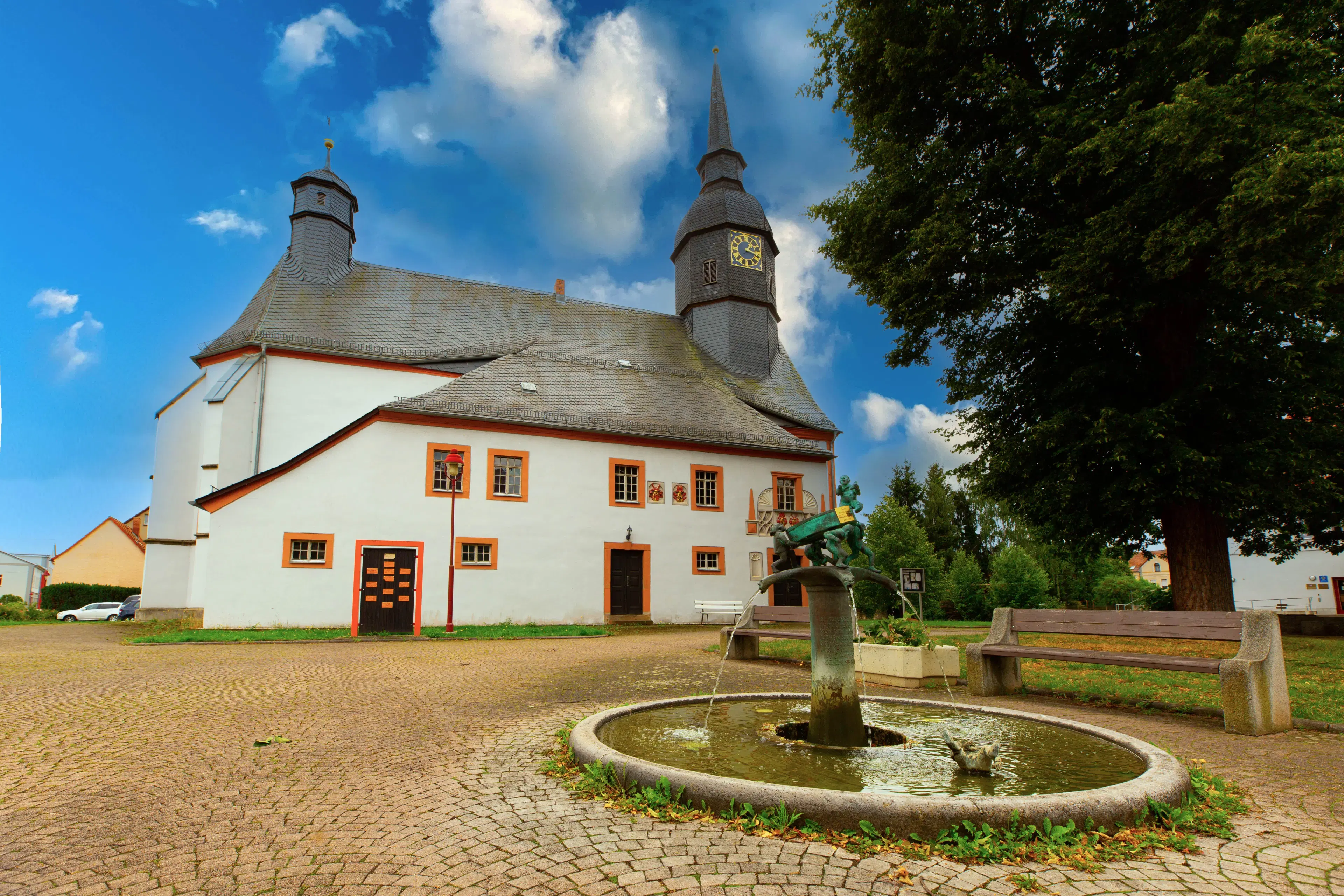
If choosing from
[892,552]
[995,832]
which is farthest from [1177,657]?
[892,552]

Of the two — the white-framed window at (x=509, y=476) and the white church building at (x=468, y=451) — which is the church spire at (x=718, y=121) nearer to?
the white church building at (x=468, y=451)

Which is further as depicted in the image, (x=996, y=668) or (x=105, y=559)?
(x=105, y=559)

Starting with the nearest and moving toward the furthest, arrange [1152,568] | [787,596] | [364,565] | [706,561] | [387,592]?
[364,565], [387,592], [706,561], [787,596], [1152,568]

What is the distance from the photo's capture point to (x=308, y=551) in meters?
20.4

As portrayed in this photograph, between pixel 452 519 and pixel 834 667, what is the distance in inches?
673

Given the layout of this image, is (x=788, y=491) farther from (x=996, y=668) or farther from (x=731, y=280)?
(x=996, y=668)

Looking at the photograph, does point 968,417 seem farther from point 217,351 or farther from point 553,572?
point 217,351

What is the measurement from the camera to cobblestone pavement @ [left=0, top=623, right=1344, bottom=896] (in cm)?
305

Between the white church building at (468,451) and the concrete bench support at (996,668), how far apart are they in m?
16.4

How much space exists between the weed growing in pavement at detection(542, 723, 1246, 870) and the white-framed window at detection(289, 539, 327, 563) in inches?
744

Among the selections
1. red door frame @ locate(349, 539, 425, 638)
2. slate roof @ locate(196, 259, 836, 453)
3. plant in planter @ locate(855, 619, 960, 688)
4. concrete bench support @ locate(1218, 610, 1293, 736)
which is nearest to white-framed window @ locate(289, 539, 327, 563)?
red door frame @ locate(349, 539, 425, 638)

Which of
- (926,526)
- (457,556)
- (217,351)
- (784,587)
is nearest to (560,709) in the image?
(457,556)

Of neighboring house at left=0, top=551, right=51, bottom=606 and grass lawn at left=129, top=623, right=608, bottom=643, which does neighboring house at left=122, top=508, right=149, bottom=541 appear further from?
grass lawn at left=129, top=623, right=608, bottom=643

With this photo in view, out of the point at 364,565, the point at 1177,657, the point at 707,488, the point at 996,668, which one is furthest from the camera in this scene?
the point at 707,488
